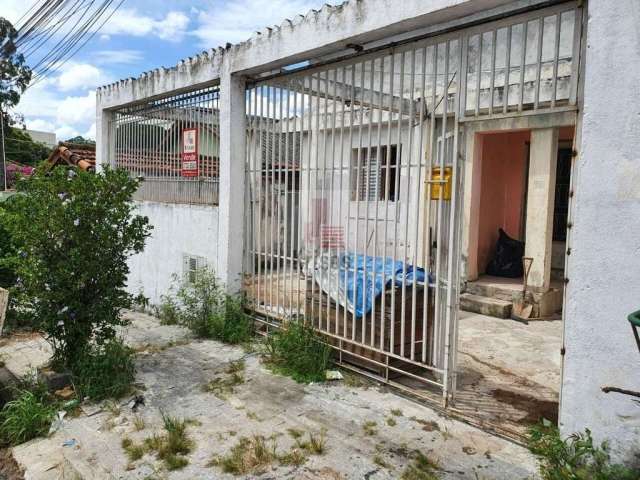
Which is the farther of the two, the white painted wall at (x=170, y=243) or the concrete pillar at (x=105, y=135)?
the concrete pillar at (x=105, y=135)

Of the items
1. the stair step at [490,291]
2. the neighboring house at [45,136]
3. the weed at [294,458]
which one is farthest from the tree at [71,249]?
the neighboring house at [45,136]

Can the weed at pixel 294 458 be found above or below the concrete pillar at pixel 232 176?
below

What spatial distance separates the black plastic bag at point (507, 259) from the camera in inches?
343

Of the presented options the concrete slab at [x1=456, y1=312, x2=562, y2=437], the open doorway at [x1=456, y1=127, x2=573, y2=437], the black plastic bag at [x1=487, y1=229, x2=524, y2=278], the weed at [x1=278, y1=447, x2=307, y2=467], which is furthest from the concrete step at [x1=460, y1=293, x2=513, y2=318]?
the weed at [x1=278, y1=447, x2=307, y2=467]

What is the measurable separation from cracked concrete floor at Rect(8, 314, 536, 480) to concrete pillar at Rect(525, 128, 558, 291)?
4317 millimetres

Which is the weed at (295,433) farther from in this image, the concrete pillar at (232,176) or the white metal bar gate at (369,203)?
the concrete pillar at (232,176)

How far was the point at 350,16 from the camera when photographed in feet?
14.5

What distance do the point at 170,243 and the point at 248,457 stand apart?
4655 millimetres

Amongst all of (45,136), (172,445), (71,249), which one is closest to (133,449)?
(172,445)

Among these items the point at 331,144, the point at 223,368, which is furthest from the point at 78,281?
the point at 331,144

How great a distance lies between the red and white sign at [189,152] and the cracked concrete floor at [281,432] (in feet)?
10.3

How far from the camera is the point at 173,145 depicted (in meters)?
7.34

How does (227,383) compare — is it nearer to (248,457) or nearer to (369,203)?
(248,457)

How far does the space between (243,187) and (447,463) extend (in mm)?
4066
